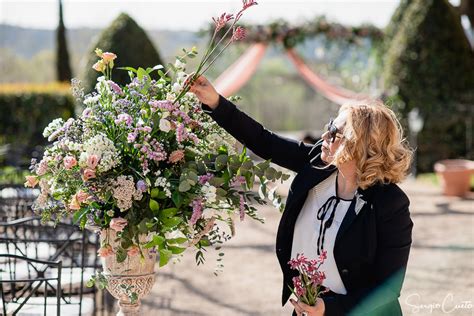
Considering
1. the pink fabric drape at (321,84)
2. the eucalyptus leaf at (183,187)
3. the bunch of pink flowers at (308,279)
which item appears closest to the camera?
the bunch of pink flowers at (308,279)

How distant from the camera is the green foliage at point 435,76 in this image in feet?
42.3

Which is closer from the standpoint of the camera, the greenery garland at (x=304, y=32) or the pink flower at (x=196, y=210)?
the pink flower at (x=196, y=210)

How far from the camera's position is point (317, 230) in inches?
97.9

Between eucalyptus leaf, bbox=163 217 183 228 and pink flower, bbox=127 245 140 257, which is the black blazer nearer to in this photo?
eucalyptus leaf, bbox=163 217 183 228

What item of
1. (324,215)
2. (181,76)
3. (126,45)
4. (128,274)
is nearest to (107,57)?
(181,76)

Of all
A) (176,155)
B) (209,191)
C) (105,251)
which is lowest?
(105,251)

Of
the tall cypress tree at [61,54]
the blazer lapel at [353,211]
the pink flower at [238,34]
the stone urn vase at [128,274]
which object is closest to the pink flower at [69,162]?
the stone urn vase at [128,274]

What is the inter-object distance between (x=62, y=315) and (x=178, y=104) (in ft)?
4.87

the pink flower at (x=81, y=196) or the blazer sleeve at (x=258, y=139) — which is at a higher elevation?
the blazer sleeve at (x=258, y=139)

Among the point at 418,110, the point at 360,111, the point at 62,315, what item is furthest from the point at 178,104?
the point at 418,110

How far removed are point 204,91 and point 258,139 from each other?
0.29 m

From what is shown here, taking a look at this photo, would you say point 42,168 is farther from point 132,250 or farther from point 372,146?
point 372,146

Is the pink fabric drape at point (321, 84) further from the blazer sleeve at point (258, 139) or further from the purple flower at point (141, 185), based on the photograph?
the purple flower at point (141, 185)

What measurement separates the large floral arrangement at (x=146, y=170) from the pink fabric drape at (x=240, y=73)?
9693mm
